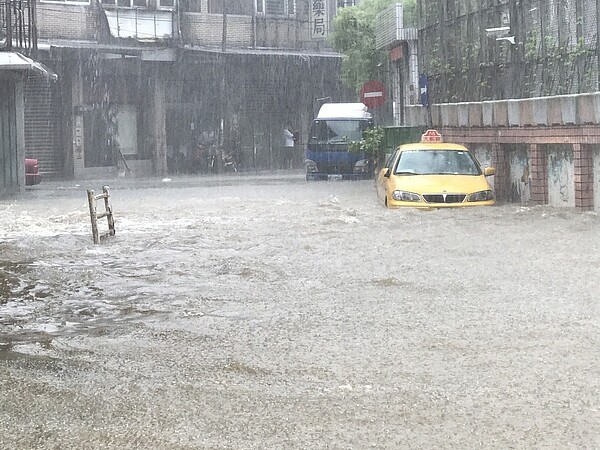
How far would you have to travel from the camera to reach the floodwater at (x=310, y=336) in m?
5.66

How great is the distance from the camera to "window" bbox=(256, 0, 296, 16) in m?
39.8

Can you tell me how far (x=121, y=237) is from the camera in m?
15.8

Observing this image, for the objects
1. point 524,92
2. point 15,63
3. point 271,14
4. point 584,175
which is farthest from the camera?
point 271,14

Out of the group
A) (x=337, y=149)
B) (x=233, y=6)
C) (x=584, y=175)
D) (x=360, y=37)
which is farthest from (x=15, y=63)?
(x=233, y=6)

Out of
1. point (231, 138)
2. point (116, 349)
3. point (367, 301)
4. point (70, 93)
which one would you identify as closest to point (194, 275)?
point (367, 301)

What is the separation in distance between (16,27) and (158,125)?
12.8 meters

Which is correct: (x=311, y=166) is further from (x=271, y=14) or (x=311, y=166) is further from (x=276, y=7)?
(x=276, y=7)

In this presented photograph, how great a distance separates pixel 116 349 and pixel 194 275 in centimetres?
408

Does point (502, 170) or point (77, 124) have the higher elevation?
point (77, 124)

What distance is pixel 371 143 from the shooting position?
2806 cm

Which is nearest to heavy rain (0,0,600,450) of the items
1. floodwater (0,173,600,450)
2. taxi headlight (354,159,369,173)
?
floodwater (0,173,600,450)

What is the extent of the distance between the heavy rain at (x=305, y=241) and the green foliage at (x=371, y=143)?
0.10 meters

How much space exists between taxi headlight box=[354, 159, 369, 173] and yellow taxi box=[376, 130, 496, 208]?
1182cm

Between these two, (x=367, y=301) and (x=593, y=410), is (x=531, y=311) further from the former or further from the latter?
(x=593, y=410)
